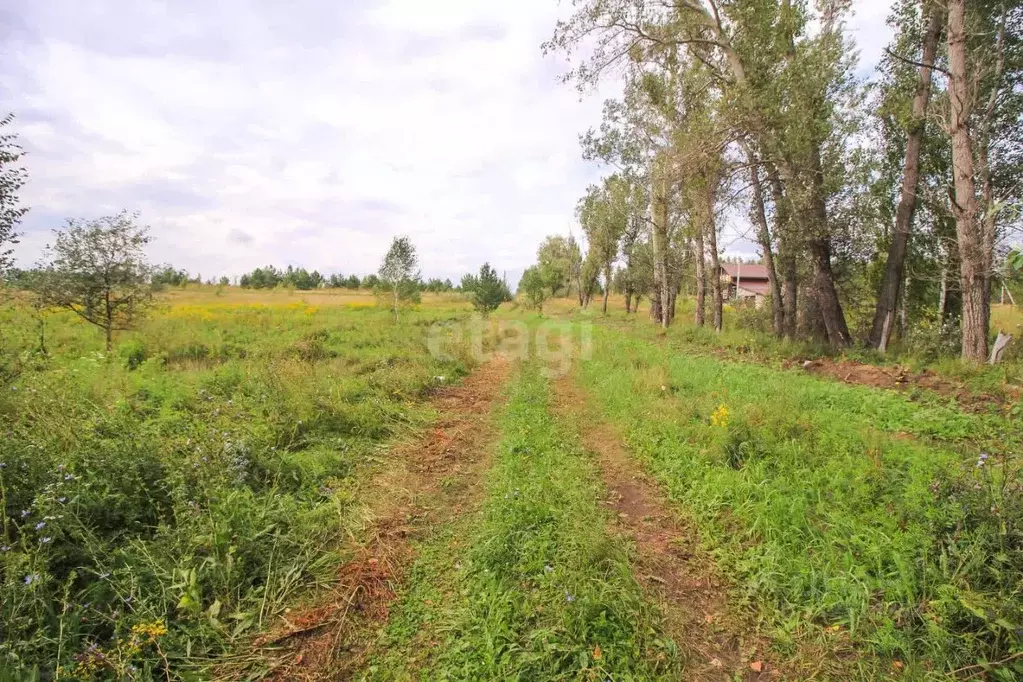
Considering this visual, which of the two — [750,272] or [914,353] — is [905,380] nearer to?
[914,353]

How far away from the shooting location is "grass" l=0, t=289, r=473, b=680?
2.86 m

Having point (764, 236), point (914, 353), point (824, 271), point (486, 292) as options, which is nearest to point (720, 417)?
point (914, 353)

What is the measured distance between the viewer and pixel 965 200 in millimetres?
9344

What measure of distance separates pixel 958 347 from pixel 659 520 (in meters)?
11.5

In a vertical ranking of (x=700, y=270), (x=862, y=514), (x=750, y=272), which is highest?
(x=750, y=272)

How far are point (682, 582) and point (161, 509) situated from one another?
466 cm

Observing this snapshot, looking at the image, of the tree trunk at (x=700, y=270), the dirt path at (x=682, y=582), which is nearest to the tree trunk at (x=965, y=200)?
the dirt path at (x=682, y=582)

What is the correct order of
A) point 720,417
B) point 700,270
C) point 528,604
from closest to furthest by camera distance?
point 528,604 < point 720,417 < point 700,270

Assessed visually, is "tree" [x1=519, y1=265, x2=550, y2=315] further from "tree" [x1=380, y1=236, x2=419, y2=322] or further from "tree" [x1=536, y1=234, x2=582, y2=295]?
"tree" [x1=380, y1=236, x2=419, y2=322]

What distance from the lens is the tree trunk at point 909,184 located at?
11.4m

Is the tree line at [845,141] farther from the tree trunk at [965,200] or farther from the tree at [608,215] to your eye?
the tree at [608,215]

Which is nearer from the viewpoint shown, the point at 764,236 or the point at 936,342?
the point at 936,342

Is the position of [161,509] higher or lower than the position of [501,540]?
higher

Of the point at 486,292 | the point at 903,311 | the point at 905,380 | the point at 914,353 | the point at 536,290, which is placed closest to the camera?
the point at 905,380
